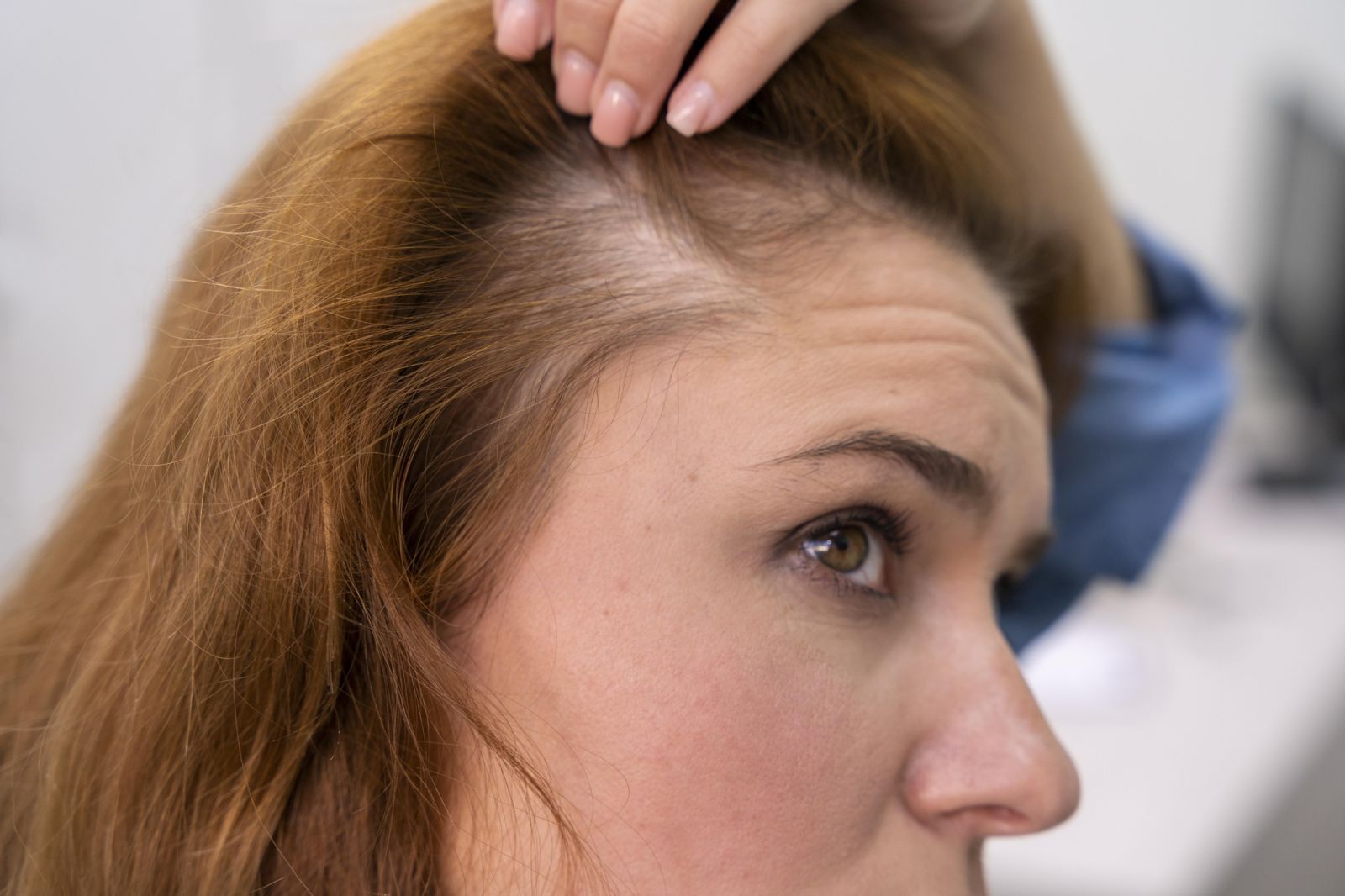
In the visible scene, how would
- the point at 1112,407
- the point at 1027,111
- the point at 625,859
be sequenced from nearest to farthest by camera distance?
the point at 625,859 < the point at 1027,111 < the point at 1112,407

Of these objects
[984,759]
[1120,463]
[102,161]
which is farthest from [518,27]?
[1120,463]

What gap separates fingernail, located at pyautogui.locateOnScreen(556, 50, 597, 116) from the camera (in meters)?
0.64

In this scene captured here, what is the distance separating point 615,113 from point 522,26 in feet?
0.27

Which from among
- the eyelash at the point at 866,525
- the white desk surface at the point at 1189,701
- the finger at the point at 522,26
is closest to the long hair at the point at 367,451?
the finger at the point at 522,26

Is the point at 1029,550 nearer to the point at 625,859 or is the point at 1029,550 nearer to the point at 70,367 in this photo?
the point at 625,859

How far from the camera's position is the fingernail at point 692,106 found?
0.63m

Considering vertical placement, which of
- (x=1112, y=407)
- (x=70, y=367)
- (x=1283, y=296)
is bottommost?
(x=1283, y=296)

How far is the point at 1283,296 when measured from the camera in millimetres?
2438

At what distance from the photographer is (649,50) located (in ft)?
2.00

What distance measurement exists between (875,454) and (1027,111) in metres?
0.52

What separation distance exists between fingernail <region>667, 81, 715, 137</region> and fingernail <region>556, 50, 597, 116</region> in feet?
0.17

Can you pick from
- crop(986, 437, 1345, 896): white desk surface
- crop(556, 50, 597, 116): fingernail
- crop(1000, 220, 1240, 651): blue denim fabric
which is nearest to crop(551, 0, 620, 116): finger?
crop(556, 50, 597, 116): fingernail

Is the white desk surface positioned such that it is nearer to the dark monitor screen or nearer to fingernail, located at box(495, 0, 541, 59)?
the dark monitor screen

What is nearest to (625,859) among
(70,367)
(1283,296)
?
(70,367)
